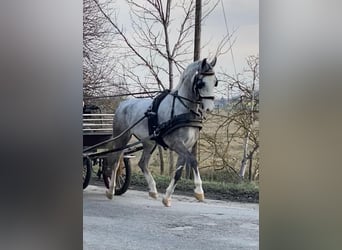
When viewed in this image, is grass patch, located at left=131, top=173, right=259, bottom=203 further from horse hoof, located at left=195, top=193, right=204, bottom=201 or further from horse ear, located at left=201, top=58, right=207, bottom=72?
horse ear, located at left=201, top=58, right=207, bottom=72

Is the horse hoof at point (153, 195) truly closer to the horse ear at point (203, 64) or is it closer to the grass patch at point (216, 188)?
the grass patch at point (216, 188)

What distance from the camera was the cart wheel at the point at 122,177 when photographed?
170 cm

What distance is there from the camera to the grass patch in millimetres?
1541

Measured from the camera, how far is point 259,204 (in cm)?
144

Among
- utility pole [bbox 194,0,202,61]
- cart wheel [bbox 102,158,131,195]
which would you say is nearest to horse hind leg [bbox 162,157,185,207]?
cart wheel [bbox 102,158,131,195]

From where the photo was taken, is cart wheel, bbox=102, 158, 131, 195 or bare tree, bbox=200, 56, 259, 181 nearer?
bare tree, bbox=200, 56, 259, 181

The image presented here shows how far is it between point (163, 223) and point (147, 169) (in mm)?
224

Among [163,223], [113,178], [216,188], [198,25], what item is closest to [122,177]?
[113,178]

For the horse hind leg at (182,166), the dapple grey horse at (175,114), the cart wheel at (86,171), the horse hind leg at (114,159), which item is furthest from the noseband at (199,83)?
the cart wheel at (86,171)

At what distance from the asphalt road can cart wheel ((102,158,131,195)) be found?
43 mm

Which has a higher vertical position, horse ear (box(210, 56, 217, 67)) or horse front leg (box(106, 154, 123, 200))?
horse ear (box(210, 56, 217, 67))

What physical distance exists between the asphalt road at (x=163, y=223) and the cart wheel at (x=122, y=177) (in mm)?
43
